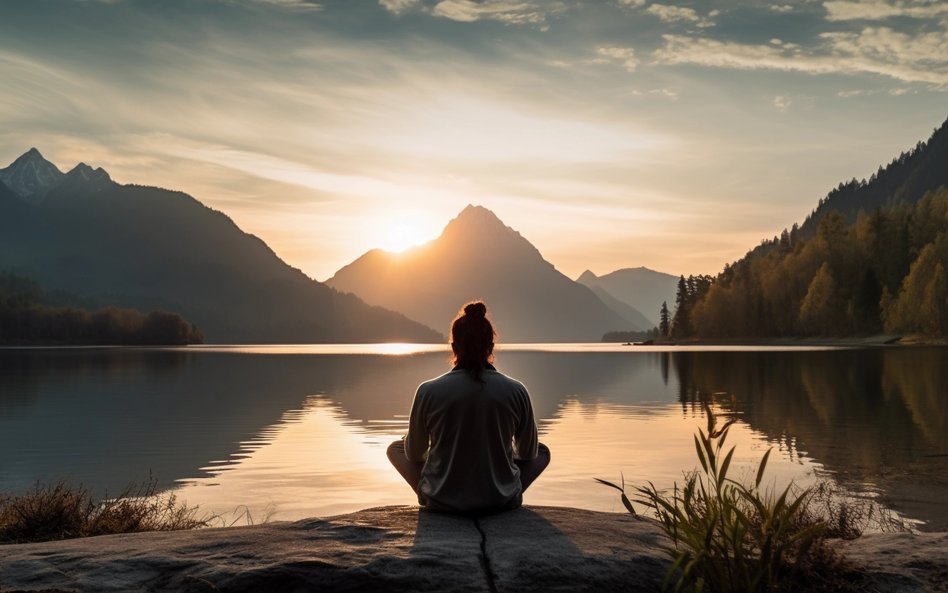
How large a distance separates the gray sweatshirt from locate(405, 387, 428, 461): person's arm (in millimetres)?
13

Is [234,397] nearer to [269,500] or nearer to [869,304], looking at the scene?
[269,500]

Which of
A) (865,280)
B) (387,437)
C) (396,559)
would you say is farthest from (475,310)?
(865,280)

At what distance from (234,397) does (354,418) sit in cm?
1344

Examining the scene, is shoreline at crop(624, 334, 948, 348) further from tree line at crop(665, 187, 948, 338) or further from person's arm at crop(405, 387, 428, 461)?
person's arm at crop(405, 387, 428, 461)

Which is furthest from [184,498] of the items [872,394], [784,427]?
[872,394]

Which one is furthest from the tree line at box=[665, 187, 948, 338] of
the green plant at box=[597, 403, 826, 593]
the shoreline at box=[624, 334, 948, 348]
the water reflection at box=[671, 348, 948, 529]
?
the green plant at box=[597, 403, 826, 593]

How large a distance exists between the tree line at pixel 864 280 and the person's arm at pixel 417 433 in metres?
107

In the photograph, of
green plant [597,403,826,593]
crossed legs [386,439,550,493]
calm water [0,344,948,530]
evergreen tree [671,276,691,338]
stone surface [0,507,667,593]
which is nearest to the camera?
green plant [597,403,826,593]

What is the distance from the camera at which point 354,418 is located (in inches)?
1404

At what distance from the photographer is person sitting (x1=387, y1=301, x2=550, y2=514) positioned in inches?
304

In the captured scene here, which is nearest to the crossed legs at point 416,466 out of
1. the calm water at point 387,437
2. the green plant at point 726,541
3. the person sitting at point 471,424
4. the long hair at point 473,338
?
the person sitting at point 471,424

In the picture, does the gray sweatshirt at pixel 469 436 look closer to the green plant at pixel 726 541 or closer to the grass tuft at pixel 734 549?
the grass tuft at pixel 734 549

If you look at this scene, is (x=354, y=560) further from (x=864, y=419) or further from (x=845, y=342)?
(x=845, y=342)

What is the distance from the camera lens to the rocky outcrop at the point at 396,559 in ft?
19.7
